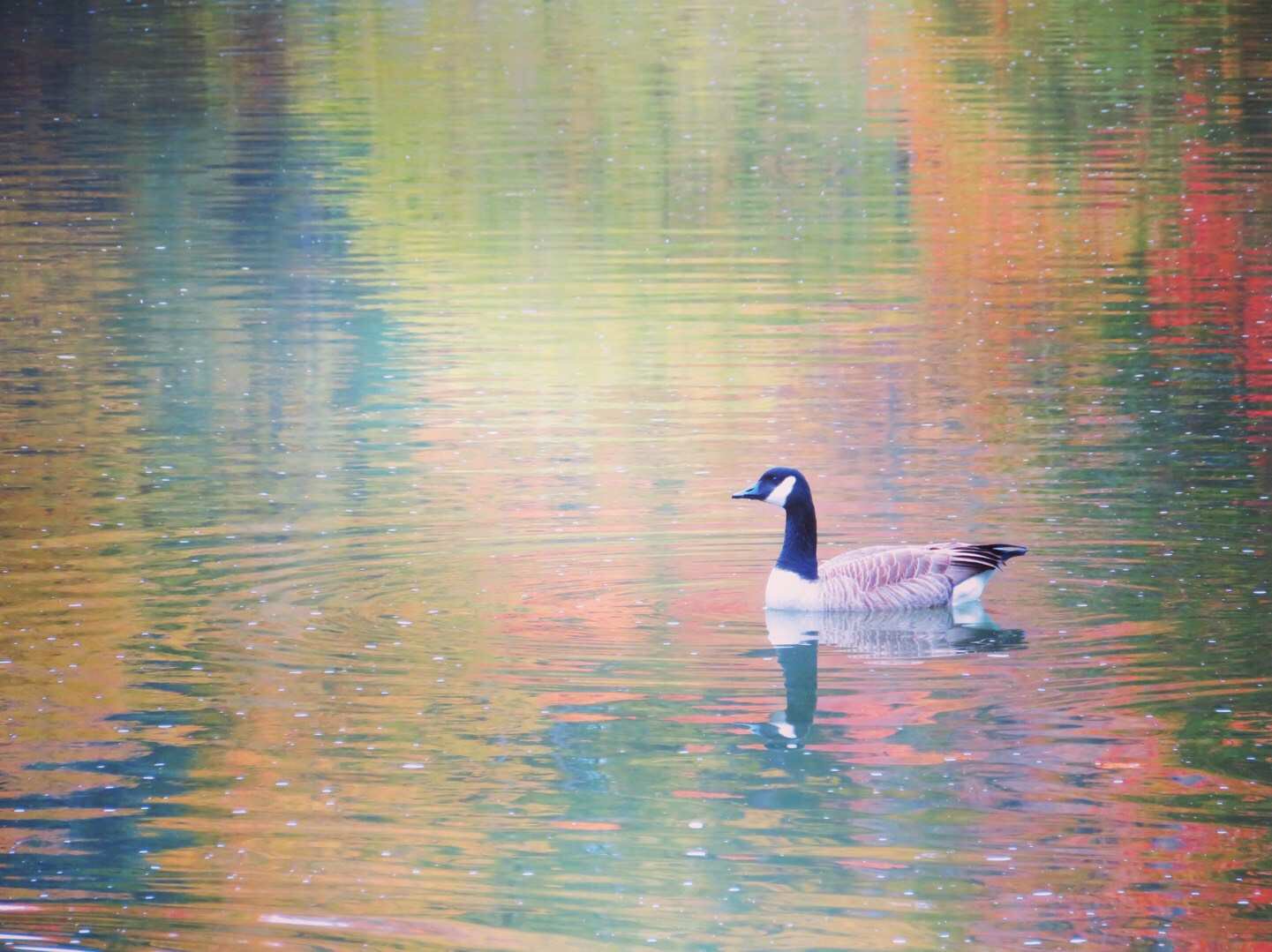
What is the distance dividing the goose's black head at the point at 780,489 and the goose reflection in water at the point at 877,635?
68 centimetres

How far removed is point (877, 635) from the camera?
11977mm

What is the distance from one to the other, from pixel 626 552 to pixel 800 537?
4.26ft

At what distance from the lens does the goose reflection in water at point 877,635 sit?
11.3 m

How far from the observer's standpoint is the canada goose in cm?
1202

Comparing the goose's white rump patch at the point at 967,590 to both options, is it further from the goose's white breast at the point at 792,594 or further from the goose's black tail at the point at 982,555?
the goose's white breast at the point at 792,594

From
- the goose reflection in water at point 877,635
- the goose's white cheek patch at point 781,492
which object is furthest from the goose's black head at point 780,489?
the goose reflection in water at point 877,635

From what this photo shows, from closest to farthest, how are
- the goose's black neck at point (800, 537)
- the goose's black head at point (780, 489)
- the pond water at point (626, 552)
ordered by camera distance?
the pond water at point (626, 552)
the goose's black neck at point (800, 537)
the goose's black head at point (780, 489)

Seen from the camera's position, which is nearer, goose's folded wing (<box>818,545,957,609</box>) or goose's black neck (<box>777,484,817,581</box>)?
goose's folded wing (<box>818,545,957,609</box>)

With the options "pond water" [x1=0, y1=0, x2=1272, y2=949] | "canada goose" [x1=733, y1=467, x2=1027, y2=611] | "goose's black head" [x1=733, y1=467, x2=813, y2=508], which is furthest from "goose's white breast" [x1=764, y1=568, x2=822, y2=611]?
"goose's black head" [x1=733, y1=467, x2=813, y2=508]

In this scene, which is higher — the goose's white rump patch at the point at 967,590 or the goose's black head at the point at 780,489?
the goose's black head at the point at 780,489

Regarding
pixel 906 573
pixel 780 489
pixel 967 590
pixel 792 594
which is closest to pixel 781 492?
pixel 780 489

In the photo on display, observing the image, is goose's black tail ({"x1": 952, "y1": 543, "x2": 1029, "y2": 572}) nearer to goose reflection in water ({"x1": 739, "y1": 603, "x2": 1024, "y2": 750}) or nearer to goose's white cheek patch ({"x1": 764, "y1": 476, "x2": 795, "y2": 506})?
goose reflection in water ({"x1": 739, "y1": 603, "x2": 1024, "y2": 750})

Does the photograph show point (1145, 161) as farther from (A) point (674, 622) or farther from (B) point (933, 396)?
(A) point (674, 622)

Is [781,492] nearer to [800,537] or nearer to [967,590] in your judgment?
[800,537]
